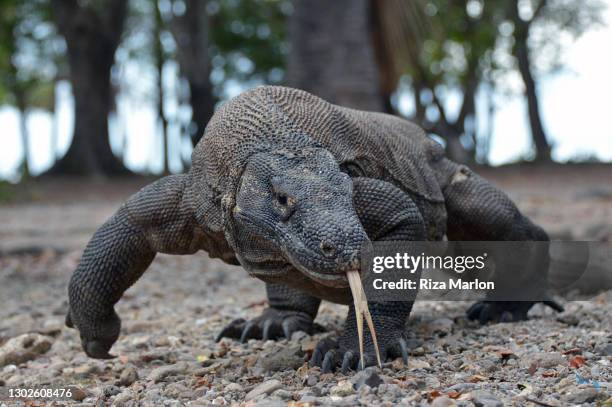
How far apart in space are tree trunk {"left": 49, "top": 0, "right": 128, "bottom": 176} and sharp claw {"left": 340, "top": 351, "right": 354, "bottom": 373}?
15.2 m

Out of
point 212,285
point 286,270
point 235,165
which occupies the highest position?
point 235,165

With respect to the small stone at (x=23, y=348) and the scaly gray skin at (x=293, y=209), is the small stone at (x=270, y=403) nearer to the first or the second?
the scaly gray skin at (x=293, y=209)

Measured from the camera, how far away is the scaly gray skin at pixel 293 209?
2652 millimetres

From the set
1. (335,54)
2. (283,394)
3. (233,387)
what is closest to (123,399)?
(233,387)

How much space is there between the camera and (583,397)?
2445mm

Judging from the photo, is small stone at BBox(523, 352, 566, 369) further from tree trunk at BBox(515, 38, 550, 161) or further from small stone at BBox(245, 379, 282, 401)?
tree trunk at BBox(515, 38, 550, 161)

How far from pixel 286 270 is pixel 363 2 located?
8768 millimetres

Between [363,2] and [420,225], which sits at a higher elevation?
[363,2]

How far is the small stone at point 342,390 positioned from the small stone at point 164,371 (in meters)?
0.93

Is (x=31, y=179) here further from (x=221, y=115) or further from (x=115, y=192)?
(x=221, y=115)

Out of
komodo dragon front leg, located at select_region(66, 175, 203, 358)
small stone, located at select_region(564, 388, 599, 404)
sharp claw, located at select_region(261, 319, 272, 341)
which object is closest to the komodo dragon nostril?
small stone, located at select_region(564, 388, 599, 404)

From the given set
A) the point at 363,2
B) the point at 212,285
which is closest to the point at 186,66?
the point at 363,2

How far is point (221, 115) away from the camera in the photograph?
331 cm

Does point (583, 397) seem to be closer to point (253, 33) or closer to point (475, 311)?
point (475, 311)
